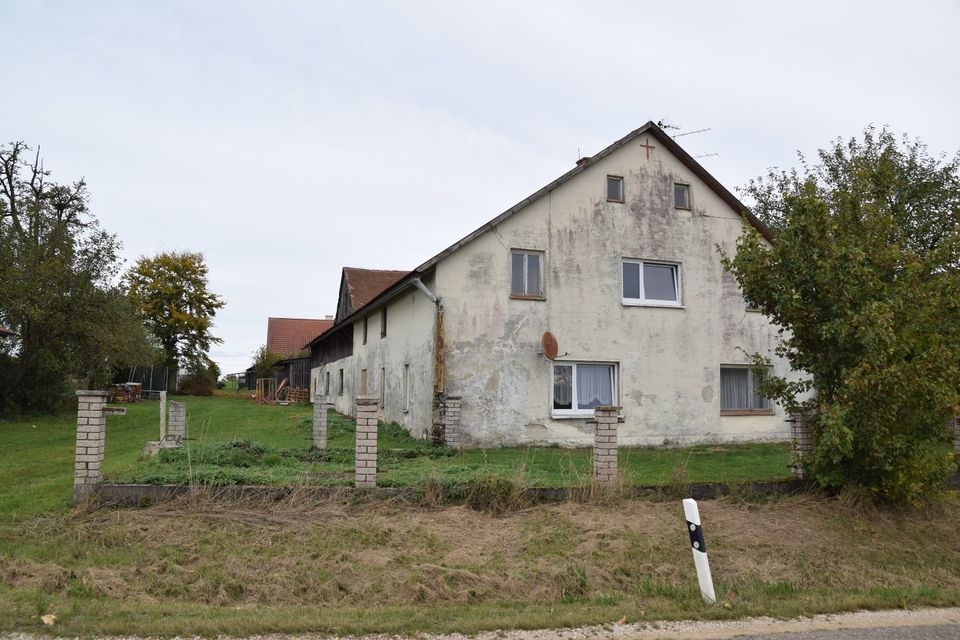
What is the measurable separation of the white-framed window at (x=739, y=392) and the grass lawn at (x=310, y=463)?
119cm

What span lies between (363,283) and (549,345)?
18327mm

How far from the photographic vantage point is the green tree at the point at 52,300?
73.9 ft

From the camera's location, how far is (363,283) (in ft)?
108

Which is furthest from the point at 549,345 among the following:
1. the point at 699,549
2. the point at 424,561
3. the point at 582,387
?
the point at 699,549

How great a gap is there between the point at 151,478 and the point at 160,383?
41.3m

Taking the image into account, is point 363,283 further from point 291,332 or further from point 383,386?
point 291,332

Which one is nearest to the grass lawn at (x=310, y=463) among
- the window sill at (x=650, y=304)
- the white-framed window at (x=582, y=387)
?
the white-framed window at (x=582, y=387)

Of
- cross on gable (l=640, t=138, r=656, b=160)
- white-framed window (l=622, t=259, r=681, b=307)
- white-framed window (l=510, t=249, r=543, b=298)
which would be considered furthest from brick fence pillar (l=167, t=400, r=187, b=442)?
cross on gable (l=640, t=138, r=656, b=160)

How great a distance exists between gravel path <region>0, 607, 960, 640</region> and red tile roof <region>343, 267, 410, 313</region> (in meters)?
26.4

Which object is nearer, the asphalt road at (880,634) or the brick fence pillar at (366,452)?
the asphalt road at (880,634)

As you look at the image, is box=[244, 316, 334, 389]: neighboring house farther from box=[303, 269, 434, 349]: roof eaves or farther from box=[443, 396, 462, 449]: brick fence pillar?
box=[443, 396, 462, 449]: brick fence pillar

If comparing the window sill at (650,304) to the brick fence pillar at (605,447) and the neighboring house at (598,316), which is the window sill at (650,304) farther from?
the brick fence pillar at (605,447)

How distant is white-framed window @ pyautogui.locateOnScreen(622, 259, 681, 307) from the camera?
57.4 ft

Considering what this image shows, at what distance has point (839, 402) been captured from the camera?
920 cm
